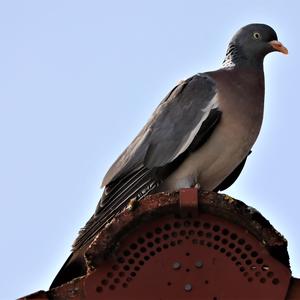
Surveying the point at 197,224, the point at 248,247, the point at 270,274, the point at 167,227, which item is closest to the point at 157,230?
the point at 167,227

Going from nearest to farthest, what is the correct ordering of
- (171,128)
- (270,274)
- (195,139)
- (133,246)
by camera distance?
(270,274) < (133,246) < (195,139) < (171,128)

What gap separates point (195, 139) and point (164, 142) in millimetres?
227

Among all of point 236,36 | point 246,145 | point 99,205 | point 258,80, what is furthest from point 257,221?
point 236,36

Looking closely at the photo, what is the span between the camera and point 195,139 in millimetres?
6328

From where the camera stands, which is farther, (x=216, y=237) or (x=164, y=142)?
(x=164, y=142)

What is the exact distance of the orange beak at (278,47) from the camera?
275 inches

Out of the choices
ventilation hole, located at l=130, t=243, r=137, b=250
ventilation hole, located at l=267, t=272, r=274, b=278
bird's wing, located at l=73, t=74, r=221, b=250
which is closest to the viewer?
ventilation hole, located at l=267, t=272, r=274, b=278

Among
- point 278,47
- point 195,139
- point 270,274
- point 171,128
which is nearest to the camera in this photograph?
point 270,274

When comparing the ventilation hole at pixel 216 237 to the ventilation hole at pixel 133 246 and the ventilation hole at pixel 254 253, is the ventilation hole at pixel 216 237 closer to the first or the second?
the ventilation hole at pixel 254 253

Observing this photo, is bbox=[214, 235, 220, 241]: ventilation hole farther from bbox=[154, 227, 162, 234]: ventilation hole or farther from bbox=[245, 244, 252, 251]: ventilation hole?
bbox=[154, 227, 162, 234]: ventilation hole

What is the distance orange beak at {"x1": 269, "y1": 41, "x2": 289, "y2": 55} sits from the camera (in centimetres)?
700

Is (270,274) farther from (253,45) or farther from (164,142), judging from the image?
(253,45)

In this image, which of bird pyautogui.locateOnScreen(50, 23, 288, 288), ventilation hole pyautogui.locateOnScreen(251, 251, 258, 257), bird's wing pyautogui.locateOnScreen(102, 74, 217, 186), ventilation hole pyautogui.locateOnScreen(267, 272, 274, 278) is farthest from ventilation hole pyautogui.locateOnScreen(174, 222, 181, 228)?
bird's wing pyautogui.locateOnScreen(102, 74, 217, 186)

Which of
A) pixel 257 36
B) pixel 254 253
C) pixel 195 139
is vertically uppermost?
pixel 257 36
